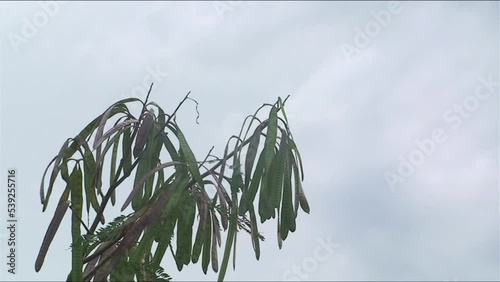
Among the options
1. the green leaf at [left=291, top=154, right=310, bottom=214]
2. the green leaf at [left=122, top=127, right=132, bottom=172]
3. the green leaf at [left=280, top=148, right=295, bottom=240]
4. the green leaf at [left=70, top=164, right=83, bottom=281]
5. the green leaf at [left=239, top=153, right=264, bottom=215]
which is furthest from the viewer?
the green leaf at [left=122, top=127, right=132, bottom=172]

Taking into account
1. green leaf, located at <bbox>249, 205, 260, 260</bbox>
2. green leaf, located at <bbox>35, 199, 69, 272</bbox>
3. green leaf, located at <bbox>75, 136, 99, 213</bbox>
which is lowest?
green leaf, located at <bbox>35, 199, 69, 272</bbox>

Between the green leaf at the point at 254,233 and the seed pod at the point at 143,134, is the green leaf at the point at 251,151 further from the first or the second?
the seed pod at the point at 143,134

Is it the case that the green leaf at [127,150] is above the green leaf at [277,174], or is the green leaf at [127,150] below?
above

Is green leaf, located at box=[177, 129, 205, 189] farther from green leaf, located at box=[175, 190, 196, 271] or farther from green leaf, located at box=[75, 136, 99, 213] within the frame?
green leaf, located at box=[75, 136, 99, 213]

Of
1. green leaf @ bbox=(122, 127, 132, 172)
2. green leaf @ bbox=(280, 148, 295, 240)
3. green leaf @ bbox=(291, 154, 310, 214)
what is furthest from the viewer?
green leaf @ bbox=(122, 127, 132, 172)

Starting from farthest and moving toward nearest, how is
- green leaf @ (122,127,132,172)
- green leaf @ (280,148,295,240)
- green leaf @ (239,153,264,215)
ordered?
green leaf @ (122,127,132,172), green leaf @ (280,148,295,240), green leaf @ (239,153,264,215)

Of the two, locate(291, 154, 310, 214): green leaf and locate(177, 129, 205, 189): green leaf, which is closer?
locate(177, 129, 205, 189): green leaf

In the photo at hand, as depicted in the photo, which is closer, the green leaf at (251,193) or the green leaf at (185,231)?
the green leaf at (251,193)

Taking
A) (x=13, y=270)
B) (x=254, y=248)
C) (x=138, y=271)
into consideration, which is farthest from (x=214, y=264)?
(x=13, y=270)

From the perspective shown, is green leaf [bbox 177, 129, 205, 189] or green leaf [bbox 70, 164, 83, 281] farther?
green leaf [bbox 177, 129, 205, 189]

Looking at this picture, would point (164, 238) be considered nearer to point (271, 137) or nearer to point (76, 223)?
point (76, 223)

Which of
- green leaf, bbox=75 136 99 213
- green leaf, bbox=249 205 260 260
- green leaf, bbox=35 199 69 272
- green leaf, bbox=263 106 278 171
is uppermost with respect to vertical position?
green leaf, bbox=263 106 278 171

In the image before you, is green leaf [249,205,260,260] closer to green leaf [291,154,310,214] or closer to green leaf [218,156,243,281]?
green leaf [218,156,243,281]

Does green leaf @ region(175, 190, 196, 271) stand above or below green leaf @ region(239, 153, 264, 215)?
below
